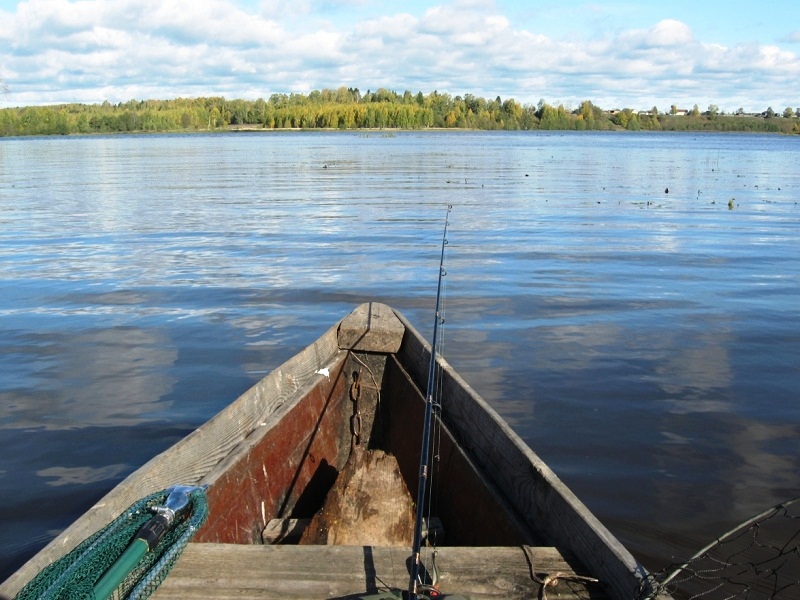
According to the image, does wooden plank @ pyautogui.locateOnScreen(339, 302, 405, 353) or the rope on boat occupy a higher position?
wooden plank @ pyautogui.locateOnScreen(339, 302, 405, 353)

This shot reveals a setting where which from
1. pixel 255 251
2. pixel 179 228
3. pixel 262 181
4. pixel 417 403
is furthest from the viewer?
pixel 262 181

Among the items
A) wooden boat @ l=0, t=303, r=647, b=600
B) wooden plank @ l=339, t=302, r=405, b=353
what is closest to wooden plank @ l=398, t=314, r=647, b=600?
wooden boat @ l=0, t=303, r=647, b=600

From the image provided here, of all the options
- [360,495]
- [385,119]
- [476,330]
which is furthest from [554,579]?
[385,119]

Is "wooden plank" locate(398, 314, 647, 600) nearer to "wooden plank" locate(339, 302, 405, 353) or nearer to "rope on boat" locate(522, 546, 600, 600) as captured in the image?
"rope on boat" locate(522, 546, 600, 600)

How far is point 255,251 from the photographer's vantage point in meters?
14.9

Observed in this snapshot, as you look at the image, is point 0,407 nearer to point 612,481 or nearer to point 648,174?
point 612,481

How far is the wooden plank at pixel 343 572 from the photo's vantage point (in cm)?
284

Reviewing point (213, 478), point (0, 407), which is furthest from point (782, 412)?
point (0, 407)

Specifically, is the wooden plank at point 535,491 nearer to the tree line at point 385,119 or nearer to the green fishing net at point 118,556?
the green fishing net at point 118,556

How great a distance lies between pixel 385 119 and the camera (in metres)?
164

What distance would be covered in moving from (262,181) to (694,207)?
1669cm

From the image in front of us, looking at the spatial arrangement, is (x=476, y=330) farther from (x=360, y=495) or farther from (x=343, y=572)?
(x=343, y=572)

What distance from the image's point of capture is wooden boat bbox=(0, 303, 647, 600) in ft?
9.50

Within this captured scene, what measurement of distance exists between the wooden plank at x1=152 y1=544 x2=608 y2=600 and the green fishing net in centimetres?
10
